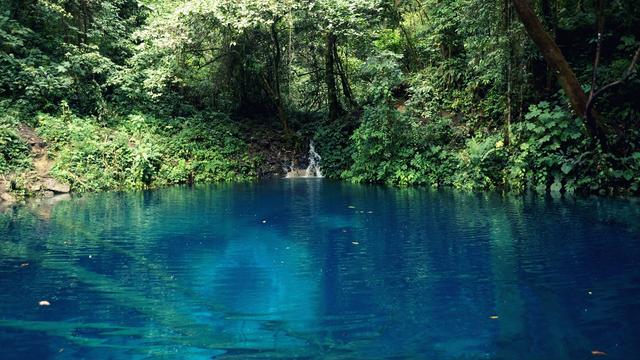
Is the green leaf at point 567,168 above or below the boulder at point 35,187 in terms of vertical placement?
above

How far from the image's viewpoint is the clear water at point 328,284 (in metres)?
4.23

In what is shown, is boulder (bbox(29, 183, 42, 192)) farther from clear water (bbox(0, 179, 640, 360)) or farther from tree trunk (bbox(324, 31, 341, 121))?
tree trunk (bbox(324, 31, 341, 121))

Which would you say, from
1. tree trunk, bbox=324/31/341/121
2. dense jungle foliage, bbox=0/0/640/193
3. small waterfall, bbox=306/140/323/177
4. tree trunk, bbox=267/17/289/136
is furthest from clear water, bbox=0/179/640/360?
tree trunk, bbox=324/31/341/121

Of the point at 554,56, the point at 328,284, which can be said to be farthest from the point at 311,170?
the point at 328,284

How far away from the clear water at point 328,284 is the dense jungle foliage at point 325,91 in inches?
141

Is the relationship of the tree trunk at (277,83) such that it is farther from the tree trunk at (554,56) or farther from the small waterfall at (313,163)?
the tree trunk at (554,56)

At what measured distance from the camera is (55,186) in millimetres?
16453

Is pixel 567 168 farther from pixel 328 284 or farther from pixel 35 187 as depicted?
pixel 35 187

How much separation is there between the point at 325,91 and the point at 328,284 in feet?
64.5

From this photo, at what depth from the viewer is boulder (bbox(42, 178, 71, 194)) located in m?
16.3

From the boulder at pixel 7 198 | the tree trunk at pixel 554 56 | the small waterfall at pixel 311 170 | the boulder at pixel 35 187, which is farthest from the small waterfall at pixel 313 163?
the tree trunk at pixel 554 56

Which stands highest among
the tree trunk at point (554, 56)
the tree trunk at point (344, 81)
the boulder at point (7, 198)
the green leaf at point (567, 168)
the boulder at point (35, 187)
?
the tree trunk at point (344, 81)

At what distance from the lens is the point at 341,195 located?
1493cm

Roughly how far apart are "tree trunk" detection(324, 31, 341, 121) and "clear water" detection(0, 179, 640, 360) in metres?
12.1
